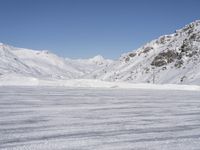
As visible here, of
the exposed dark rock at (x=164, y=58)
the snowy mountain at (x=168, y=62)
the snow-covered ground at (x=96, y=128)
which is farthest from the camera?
the exposed dark rock at (x=164, y=58)

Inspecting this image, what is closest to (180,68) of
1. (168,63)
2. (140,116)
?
(168,63)

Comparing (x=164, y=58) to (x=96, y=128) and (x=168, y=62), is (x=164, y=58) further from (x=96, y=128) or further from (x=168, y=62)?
(x=96, y=128)

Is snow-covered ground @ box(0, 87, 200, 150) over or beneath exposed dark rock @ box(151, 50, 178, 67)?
beneath

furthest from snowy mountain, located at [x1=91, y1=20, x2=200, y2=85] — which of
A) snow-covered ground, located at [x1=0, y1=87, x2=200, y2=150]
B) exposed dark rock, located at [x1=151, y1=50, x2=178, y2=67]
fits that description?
snow-covered ground, located at [x1=0, y1=87, x2=200, y2=150]

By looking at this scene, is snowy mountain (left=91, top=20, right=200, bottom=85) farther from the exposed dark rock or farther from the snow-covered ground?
the snow-covered ground

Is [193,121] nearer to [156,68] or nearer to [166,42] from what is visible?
[156,68]

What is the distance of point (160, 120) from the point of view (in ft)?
27.2

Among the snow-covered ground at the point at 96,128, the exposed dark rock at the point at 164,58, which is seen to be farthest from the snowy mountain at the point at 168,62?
the snow-covered ground at the point at 96,128

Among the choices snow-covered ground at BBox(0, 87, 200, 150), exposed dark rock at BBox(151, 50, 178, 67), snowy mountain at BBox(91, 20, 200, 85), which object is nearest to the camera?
snow-covered ground at BBox(0, 87, 200, 150)

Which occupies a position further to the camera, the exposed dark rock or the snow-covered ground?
the exposed dark rock

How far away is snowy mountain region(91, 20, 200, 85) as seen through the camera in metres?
53.0

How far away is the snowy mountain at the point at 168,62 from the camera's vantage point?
5295 cm

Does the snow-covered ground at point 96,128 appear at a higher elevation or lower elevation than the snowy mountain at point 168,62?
lower

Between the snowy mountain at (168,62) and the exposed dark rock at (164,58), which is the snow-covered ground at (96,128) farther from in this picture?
the exposed dark rock at (164,58)
